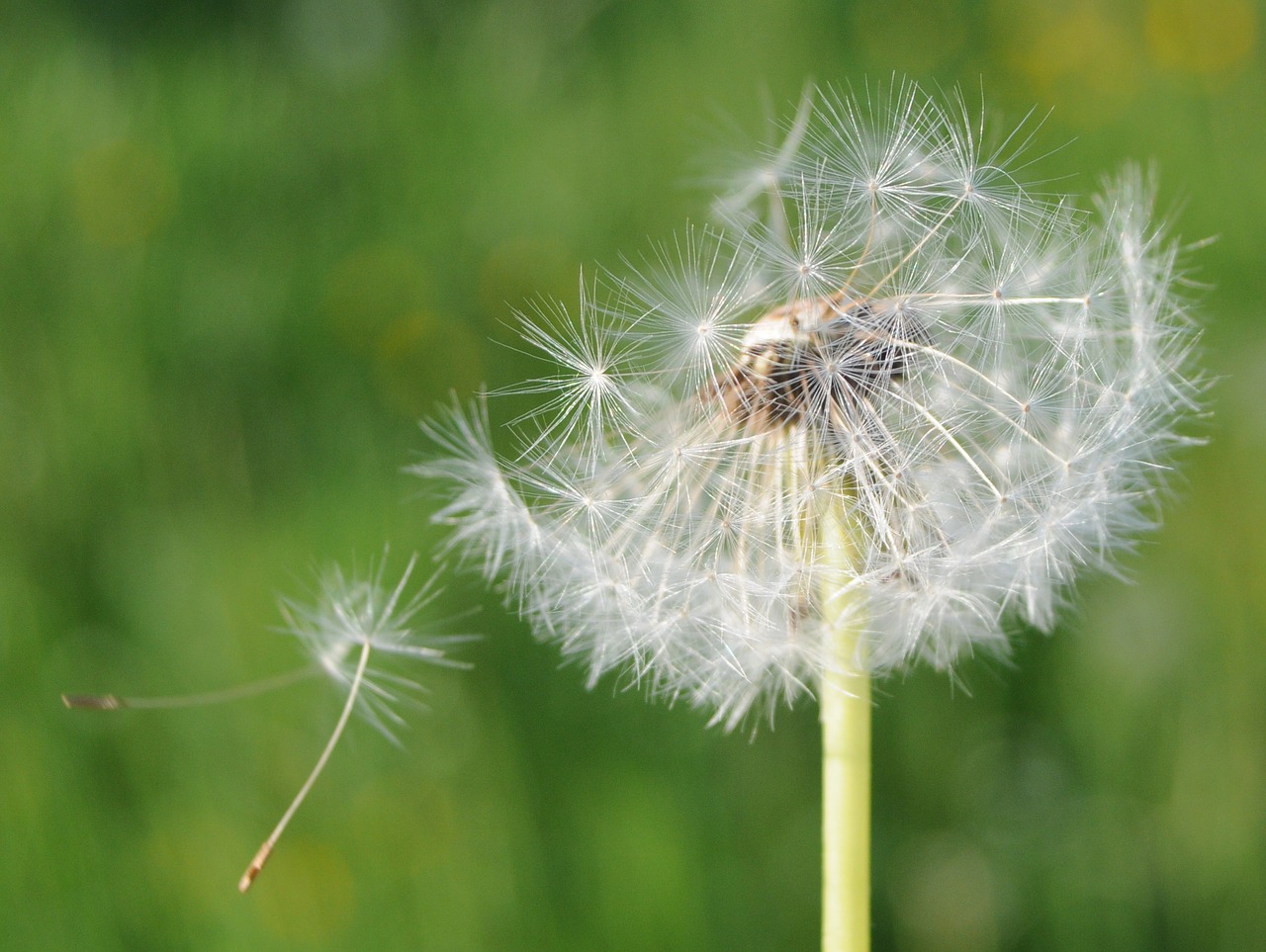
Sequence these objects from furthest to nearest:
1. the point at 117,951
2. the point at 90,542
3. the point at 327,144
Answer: the point at 327,144 < the point at 90,542 < the point at 117,951

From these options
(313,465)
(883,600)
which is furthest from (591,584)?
(313,465)

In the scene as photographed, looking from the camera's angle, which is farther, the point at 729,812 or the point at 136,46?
the point at 136,46

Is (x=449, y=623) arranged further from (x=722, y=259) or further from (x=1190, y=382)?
(x=1190, y=382)

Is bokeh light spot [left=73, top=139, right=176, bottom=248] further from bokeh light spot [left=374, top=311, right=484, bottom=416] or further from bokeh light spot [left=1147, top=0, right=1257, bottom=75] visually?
bokeh light spot [left=1147, top=0, right=1257, bottom=75]

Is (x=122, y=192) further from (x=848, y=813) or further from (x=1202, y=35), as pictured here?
(x=1202, y=35)

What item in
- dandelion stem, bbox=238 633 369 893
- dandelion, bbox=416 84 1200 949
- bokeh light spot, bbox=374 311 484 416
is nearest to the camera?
dandelion stem, bbox=238 633 369 893

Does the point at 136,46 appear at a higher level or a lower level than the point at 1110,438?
higher

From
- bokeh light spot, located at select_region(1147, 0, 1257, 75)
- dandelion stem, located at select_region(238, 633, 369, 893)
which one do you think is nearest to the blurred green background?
bokeh light spot, located at select_region(1147, 0, 1257, 75)

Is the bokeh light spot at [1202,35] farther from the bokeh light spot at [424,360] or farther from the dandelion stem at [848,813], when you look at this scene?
the dandelion stem at [848,813]
